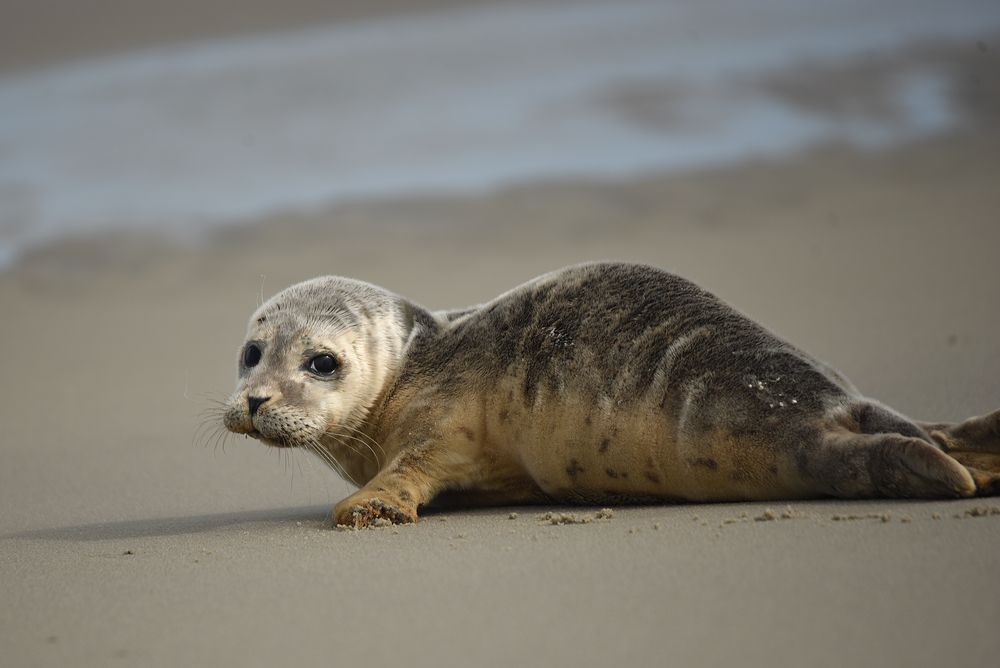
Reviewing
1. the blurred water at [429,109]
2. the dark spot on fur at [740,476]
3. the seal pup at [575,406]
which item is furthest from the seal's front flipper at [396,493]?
the blurred water at [429,109]

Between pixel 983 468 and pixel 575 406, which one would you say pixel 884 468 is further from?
pixel 575 406

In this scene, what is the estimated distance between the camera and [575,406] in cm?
434

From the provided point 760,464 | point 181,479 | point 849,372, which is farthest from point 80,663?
point 849,372

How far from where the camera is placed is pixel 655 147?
11328mm

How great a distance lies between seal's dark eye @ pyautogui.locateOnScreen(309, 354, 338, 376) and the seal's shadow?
0.47m

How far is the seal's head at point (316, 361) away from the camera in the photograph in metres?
4.44

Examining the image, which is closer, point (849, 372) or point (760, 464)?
point (760, 464)

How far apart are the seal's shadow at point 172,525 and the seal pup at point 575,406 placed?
24 centimetres

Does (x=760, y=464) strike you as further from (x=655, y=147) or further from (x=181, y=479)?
(x=655, y=147)

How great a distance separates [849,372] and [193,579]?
3.71m

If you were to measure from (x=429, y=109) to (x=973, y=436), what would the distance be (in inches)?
361

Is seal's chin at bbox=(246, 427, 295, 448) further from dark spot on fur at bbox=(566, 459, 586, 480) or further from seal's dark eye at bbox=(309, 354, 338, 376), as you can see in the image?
dark spot on fur at bbox=(566, 459, 586, 480)

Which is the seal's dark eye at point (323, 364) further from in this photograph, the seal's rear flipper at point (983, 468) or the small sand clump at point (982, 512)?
the small sand clump at point (982, 512)

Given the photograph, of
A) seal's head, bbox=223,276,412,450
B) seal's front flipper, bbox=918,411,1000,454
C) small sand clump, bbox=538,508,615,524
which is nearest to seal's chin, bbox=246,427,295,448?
seal's head, bbox=223,276,412,450
